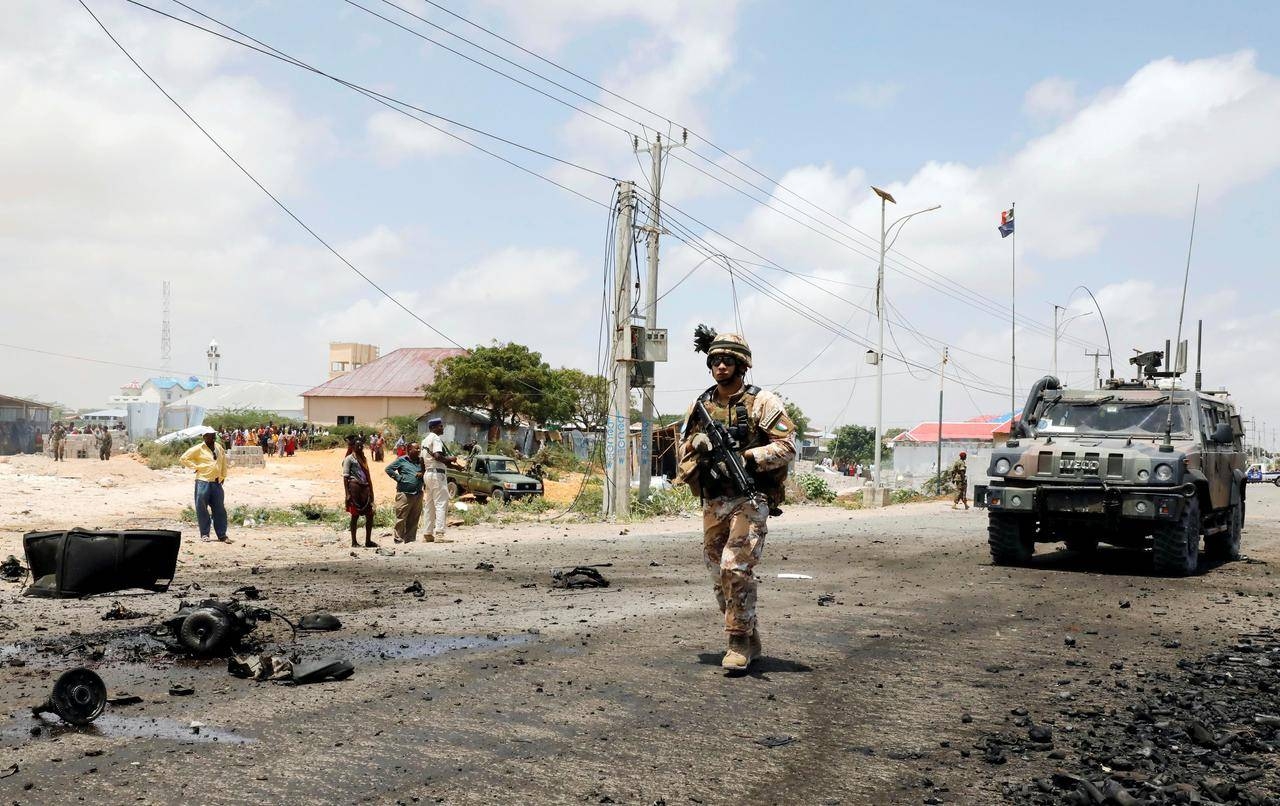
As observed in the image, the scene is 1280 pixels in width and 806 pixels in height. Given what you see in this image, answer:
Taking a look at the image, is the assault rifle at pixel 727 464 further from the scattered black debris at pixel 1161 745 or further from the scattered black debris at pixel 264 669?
the scattered black debris at pixel 264 669

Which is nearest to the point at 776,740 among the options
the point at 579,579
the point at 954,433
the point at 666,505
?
the point at 579,579

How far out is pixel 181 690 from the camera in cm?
534

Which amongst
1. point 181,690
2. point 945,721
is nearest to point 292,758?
point 181,690

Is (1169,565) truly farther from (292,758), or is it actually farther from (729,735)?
(292,758)

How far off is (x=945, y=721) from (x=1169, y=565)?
7812 millimetres

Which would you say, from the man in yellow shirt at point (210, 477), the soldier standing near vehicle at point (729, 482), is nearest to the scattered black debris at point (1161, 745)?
the soldier standing near vehicle at point (729, 482)

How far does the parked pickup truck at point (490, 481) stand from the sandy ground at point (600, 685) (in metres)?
17.6

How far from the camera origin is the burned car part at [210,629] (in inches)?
246

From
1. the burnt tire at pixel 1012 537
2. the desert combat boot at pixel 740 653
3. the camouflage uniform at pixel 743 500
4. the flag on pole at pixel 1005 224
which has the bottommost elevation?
the desert combat boot at pixel 740 653

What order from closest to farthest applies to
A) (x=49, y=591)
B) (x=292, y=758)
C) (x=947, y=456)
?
(x=292, y=758) < (x=49, y=591) < (x=947, y=456)

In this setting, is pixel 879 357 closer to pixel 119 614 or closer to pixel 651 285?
pixel 651 285

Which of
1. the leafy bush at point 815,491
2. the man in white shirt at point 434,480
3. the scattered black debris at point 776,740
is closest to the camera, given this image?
the scattered black debris at point 776,740

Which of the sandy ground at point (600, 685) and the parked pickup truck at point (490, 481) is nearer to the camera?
the sandy ground at point (600, 685)

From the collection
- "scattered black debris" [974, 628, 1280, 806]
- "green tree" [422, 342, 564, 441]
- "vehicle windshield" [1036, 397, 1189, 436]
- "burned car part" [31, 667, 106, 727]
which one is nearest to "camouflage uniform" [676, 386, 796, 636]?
"scattered black debris" [974, 628, 1280, 806]
